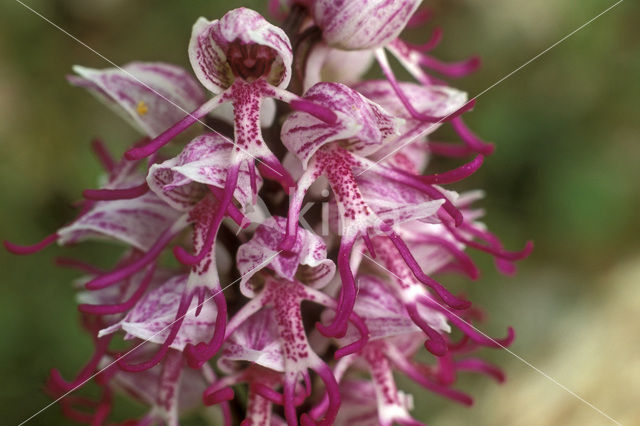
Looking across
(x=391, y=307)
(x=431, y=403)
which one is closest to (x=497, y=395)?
(x=431, y=403)

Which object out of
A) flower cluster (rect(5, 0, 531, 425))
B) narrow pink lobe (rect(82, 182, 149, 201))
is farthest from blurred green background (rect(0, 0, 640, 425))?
narrow pink lobe (rect(82, 182, 149, 201))

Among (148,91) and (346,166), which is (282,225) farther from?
(148,91)

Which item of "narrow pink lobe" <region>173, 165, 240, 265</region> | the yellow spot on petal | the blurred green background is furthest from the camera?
the blurred green background

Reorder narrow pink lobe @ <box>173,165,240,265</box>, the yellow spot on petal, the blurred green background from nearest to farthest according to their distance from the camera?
narrow pink lobe @ <box>173,165,240,265</box> → the yellow spot on petal → the blurred green background

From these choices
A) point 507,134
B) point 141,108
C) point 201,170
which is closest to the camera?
point 201,170

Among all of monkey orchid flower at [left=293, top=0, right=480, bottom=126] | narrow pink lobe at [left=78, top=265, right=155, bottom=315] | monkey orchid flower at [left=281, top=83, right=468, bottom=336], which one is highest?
monkey orchid flower at [left=293, top=0, right=480, bottom=126]

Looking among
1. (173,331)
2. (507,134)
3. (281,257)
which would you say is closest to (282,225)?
(281,257)

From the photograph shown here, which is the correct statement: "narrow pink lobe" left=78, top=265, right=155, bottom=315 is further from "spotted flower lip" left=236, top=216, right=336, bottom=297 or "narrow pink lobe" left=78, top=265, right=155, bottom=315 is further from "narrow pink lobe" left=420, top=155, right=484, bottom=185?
"narrow pink lobe" left=420, top=155, right=484, bottom=185

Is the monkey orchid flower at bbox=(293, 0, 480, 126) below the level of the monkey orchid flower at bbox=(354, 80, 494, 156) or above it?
above
